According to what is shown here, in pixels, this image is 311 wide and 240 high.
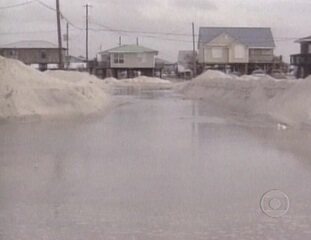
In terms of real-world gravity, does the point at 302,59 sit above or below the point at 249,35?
below

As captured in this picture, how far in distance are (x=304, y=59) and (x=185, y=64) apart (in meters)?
26.3

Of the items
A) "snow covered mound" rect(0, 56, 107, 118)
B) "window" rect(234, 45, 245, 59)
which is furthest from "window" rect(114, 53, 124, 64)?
"snow covered mound" rect(0, 56, 107, 118)

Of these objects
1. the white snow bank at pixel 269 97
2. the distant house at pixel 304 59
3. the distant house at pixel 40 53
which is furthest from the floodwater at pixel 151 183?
the distant house at pixel 40 53

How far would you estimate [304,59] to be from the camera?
141 feet

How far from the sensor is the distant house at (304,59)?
140 feet

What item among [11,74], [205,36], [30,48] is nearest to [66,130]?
[11,74]

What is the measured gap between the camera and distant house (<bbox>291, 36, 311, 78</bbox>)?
140 ft

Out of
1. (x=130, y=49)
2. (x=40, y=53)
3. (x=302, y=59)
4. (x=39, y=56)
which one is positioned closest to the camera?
(x=302, y=59)

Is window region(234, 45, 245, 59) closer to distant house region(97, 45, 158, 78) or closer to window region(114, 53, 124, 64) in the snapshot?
distant house region(97, 45, 158, 78)

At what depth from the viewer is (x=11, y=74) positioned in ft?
63.8

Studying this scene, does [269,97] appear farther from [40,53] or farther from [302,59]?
[40,53]

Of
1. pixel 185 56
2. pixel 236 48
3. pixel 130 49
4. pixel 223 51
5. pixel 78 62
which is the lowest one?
pixel 78 62

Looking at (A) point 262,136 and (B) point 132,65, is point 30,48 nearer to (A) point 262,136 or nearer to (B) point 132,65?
(B) point 132,65

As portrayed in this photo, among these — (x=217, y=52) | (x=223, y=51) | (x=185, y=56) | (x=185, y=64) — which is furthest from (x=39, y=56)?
(x=185, y=64)
